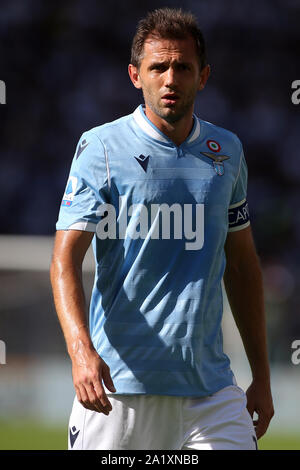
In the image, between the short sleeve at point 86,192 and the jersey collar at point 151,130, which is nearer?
Result: the short sleeve at point 86,192

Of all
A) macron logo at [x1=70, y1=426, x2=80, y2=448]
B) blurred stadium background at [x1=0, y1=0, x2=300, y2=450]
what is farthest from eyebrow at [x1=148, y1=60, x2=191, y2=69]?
blurred stadium background at [x1=0, y1=0, x2=300, y2=450]

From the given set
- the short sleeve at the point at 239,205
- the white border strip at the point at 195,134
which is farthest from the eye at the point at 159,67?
the short sleeve at the point at 239,205

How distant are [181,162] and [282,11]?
31.1 feet

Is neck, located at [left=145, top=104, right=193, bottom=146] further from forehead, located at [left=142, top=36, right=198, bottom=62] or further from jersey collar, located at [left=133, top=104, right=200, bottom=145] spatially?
forehead, located at [left=142, top=36, right=198, bottom=62]

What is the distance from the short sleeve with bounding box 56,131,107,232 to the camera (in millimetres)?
2758

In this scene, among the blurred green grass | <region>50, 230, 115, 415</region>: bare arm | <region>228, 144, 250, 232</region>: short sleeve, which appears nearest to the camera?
<region>50, 230, 115, 415</region>: bare arm

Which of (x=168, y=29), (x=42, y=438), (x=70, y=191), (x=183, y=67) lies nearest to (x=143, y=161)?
(x=70, y=191)

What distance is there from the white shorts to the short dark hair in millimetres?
1190

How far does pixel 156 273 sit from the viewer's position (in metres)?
2.83

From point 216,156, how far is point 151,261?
18.3 inches

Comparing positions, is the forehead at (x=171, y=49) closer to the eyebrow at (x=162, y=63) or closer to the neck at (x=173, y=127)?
the eyebrow at (x=162, y=63)

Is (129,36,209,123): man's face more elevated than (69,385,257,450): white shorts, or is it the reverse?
(129,36,209,123): man's face

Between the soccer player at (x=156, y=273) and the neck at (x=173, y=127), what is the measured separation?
19 mm

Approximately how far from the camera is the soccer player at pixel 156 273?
2807mm
